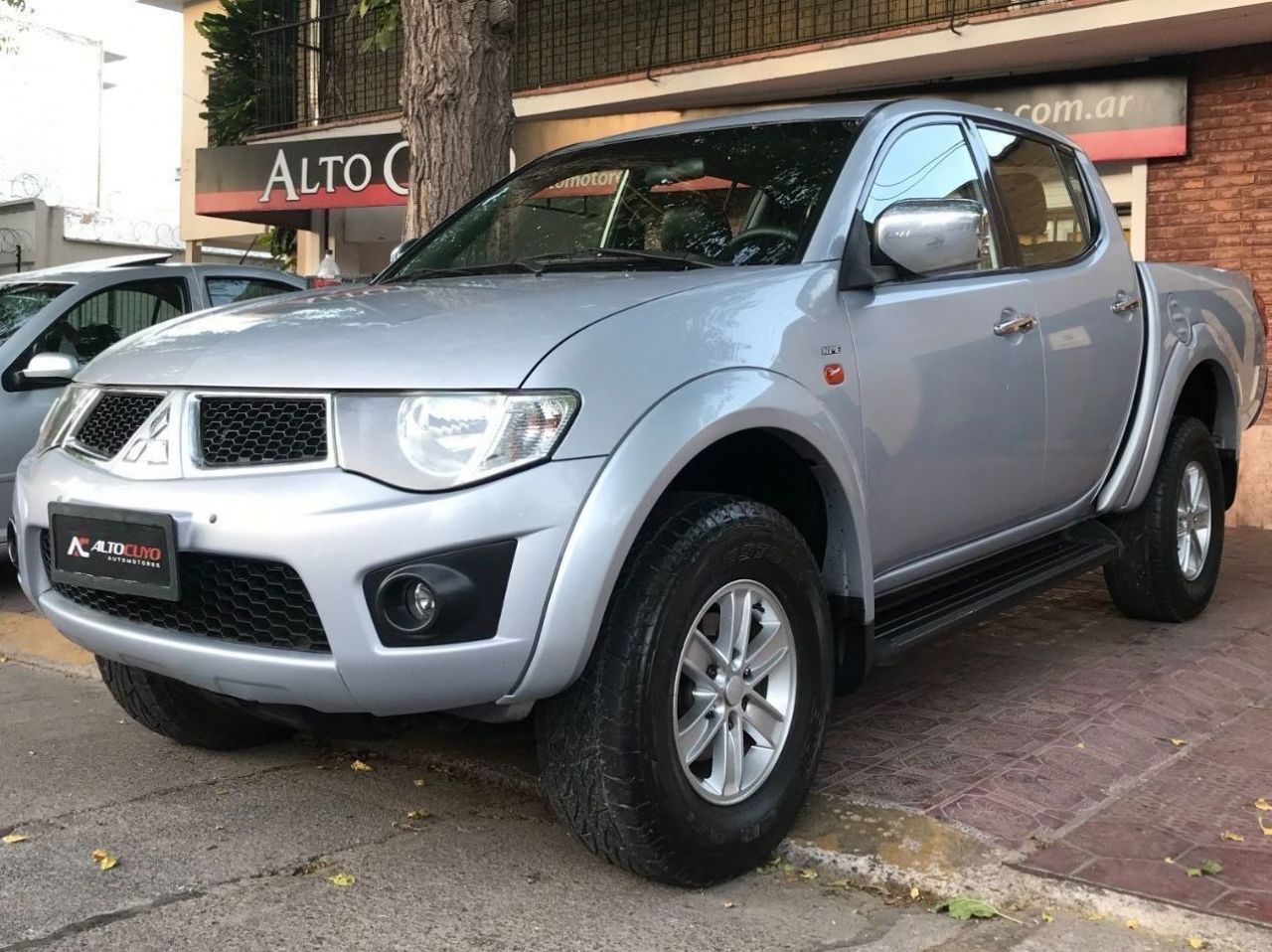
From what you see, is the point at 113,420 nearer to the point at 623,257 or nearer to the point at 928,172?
the point at 623,257

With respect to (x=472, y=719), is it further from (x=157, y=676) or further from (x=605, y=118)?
(x=605, y=118)

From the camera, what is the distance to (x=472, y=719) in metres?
3.06

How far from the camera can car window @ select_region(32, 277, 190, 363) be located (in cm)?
698

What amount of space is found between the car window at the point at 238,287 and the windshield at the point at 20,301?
836mm

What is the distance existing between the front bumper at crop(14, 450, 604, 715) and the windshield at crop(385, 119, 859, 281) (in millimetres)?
1153

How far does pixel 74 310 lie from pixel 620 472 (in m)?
5.19

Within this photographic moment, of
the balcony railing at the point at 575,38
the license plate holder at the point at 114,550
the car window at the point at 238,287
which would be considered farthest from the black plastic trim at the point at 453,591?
the balcony railing at the point at 575,38

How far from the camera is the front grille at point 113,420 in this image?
3.15 metres

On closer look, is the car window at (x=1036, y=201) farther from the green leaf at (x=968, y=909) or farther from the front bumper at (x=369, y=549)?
the front bumper at (x=369, y=549)

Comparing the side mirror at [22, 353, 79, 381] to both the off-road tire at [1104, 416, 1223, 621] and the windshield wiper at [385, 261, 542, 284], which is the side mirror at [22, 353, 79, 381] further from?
the off-road tire at [1104, 416, 1223, 621]

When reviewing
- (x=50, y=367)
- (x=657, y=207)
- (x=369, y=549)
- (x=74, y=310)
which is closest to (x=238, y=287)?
(x=74, y=310)

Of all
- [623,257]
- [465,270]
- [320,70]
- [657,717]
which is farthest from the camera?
[320,70]

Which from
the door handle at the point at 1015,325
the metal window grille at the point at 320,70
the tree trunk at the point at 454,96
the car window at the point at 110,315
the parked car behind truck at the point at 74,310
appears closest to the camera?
the door handle at the point at 1015,325

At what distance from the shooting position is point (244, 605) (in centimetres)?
289
